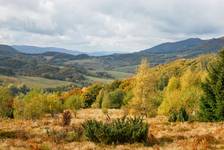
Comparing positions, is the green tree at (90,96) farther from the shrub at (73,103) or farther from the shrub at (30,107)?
the shrub at (30,107)

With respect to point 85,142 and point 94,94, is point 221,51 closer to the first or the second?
point 85,142

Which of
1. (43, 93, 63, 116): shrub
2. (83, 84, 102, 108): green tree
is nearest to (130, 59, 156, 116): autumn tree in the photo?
(43, 93, 63, 116): shrub

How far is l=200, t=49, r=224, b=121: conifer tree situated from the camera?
1577 inches

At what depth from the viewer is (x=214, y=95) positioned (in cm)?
4147

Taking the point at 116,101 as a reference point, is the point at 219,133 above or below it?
above

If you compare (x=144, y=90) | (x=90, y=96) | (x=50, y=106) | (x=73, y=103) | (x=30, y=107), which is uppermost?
(x=144, y=90)

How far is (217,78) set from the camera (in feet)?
135

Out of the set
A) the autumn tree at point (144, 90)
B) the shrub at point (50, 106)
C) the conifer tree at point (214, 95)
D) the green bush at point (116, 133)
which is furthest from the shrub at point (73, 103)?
the green bush at point (116, 133)

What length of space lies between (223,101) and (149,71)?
2807cm

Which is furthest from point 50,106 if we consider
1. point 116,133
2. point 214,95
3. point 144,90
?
point 116,133

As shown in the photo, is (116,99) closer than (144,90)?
No

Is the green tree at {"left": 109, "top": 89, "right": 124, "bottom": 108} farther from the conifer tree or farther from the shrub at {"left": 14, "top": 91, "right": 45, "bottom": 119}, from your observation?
the conifer tree

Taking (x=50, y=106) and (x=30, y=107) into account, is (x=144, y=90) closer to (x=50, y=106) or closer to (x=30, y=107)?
(x=30, y=107)

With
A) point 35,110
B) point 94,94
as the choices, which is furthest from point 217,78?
point 94,94
